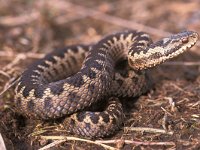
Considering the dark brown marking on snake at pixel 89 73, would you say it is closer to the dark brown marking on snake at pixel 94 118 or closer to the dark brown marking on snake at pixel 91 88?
the dark brown marking on snake at pixel 91 88

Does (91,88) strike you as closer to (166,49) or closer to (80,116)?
(80,116)

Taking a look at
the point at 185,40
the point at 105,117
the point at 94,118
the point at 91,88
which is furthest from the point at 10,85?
the point at 185,40

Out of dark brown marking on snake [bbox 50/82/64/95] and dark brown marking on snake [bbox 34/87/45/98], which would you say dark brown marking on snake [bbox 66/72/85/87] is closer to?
dark brown marking on snake [bbox 50/82/64/95]

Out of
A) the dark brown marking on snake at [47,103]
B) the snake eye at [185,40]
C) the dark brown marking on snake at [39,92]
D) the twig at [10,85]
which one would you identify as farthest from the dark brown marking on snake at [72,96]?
the snake eye at [185,40]

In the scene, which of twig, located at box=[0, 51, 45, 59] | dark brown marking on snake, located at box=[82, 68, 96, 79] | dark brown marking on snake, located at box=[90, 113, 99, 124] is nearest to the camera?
dark brown marking on snake, located at box=[90, 113, 99, 124]

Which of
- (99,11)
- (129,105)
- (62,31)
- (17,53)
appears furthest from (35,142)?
(99,11)

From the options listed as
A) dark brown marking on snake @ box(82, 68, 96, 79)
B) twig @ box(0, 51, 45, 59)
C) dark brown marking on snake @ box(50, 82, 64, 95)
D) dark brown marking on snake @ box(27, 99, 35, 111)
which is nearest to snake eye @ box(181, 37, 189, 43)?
dark brown marking on snake @ box(82, 68, 96, 79)
